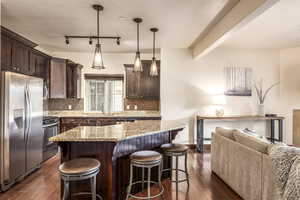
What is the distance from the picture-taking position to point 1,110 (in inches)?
106

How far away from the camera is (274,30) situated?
3832 mm

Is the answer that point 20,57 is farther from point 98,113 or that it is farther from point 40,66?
point 98,113

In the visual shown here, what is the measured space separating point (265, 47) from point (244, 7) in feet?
10.8

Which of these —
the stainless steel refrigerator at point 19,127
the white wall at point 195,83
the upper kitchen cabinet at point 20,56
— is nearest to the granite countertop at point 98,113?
the white wall at point 195,83

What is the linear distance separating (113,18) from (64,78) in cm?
250

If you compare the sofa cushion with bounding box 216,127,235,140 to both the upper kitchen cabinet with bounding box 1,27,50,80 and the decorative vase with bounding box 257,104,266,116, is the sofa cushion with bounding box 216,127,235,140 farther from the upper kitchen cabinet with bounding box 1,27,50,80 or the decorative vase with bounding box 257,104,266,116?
the upper kitchen cabinet with bounding box 1,27,50,80

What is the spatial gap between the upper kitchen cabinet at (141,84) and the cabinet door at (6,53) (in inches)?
107

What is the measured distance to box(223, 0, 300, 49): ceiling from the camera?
9.69 feet

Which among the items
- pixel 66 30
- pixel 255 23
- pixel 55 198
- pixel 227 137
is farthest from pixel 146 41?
pixel 55 198

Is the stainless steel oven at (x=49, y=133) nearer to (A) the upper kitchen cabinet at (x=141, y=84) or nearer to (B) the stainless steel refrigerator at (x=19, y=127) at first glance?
(B) the stainless steel refrigerator at (x=19, y=127)

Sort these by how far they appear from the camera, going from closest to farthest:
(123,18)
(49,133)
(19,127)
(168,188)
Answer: (168,188) < (19,127) < (123,18) < (49,133)

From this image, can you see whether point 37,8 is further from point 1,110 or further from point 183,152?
point 183,152

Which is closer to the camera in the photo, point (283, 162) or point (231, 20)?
point (283, 162)

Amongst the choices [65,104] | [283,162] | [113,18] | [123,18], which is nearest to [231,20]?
[123,18]
